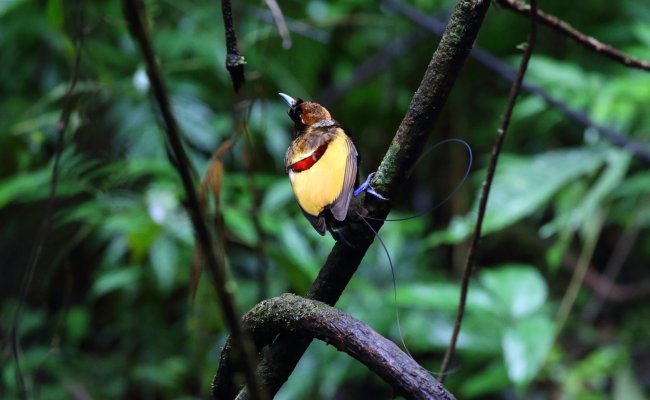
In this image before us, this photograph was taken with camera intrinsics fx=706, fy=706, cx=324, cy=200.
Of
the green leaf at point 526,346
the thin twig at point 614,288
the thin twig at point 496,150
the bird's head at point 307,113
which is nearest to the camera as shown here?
the bird's head at point 307,113

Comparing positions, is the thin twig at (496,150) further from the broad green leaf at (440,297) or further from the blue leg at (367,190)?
the broad green leaf at (440,297)

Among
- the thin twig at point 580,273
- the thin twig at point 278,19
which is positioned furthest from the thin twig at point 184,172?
the thin twig at point 580,273

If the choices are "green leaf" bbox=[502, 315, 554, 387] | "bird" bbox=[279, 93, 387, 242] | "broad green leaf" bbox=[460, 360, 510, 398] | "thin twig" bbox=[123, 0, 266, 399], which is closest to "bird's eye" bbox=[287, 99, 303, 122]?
"bird" bbox=[279, 93, 387, 242]

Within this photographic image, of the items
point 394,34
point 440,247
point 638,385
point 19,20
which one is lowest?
point 638,385

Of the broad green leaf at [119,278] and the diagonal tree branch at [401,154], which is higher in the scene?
the diagonal tree branch at [401,154]

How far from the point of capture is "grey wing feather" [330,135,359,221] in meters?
0.56

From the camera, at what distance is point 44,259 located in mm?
1697

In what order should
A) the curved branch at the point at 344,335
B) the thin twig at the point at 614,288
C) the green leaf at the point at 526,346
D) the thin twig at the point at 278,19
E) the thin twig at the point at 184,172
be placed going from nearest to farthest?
the thin twig at the point at 184,172 < the curved branch at the point at 344,335 < the thin twig at the point at 278,19 < the green leaf at the point at 526,346 < the thin twig at the point at 614,288

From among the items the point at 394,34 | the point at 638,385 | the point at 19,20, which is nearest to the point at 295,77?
the point at 394,34

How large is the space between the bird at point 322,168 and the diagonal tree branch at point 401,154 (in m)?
0.02

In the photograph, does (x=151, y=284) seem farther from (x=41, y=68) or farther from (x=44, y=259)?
(x=41, y=68)

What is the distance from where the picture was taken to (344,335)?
527 millimetres

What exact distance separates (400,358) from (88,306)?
7.16ft

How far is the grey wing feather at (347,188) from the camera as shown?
56cm
